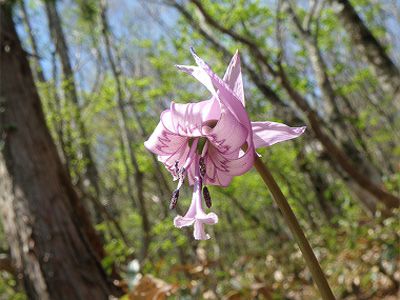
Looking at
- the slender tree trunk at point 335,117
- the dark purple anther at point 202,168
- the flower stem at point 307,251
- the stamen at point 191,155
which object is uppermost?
the stamen at point 191,155

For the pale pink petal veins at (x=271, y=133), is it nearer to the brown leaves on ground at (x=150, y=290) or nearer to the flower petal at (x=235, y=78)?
the flower petal at (x=235, y=78)

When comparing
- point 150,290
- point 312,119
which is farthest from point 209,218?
point 312,119

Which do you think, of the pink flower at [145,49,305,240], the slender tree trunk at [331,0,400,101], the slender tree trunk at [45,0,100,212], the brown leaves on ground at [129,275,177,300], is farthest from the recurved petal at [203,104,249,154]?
the slender tree trunk at [45,0,100,212]

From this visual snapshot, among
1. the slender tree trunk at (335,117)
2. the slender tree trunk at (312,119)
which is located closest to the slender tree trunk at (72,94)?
the slender tree trunk at (335,117)

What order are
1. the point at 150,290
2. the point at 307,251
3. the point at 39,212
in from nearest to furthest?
the point at 307,251 < the point at 150,290 < the point at 39,212

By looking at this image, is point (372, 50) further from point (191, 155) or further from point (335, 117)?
point (191, 155)

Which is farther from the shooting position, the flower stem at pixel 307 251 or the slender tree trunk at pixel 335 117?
the slender tree trunk at pixel 335 117

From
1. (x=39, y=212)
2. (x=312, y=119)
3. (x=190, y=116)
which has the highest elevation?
(x=190, y=116)

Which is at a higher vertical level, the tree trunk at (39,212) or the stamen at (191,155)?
the stamen at (191,155)
